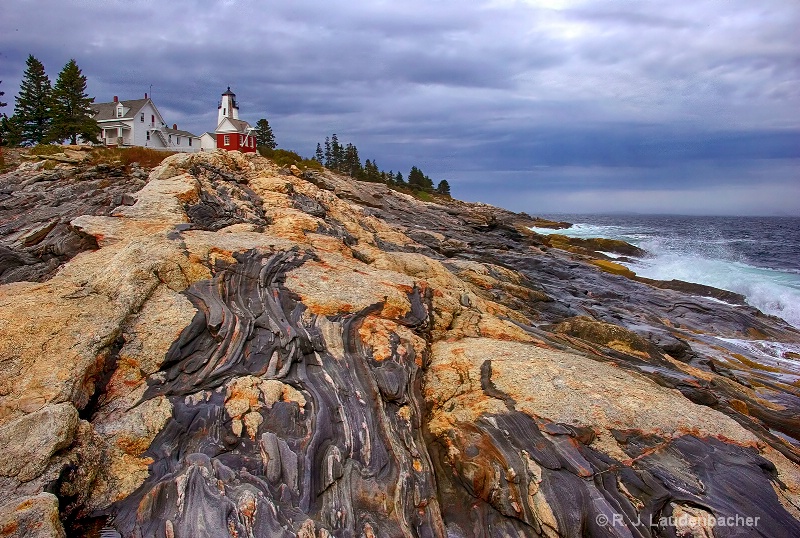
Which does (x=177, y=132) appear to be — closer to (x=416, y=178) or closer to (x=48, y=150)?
(x=48, y=150)

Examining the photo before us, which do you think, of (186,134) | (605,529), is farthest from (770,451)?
(186,134)

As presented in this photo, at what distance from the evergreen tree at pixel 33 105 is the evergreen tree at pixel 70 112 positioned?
893cm

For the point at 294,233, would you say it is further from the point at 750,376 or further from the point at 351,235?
the point at 750,376

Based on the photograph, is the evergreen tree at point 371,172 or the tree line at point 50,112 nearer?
the tree line at point 50,112

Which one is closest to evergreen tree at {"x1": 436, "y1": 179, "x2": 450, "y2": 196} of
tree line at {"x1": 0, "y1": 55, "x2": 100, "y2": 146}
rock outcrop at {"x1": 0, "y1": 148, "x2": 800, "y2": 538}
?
tree line at {"x1": 0, "y1": 55, "x2": 100, "y2": 146}

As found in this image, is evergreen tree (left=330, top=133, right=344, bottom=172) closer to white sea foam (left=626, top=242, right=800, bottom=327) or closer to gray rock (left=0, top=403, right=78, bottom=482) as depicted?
white sea foam (left=626, top=242, right=800, bottom=327)

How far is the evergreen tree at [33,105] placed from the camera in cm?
6694

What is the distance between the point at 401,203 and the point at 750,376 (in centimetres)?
3728

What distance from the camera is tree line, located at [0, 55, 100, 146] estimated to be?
58844 mm

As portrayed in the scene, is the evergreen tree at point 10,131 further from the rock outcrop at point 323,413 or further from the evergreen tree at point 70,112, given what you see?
the rock outcrop at point 323,413

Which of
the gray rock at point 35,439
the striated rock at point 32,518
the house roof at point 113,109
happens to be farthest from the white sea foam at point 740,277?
the house roof at point 113,109

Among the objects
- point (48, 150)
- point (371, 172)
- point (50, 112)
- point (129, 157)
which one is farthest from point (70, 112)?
point (371, 172)

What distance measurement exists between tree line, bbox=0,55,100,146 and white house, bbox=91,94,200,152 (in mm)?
4529

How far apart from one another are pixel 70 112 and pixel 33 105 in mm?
14466
